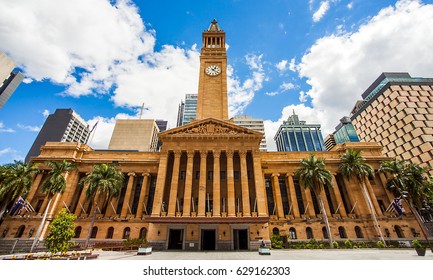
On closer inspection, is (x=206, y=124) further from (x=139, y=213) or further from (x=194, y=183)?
(x=139, y=213)

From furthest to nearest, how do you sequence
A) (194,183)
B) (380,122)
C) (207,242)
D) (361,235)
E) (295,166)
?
(380,122) < (295,166) < (194,183) < (361,235) < (207,242)

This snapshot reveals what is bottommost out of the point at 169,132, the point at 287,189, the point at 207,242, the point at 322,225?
the point at 207,242

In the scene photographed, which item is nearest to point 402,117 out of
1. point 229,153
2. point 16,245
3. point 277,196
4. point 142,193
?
point 277,196

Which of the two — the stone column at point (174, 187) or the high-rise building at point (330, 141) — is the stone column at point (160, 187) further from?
the high-rise building at point (330, 141)

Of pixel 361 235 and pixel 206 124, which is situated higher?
pixel 206 124

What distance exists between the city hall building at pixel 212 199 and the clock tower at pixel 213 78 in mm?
2620

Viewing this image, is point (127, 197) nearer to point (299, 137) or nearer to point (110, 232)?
point (110, 232)

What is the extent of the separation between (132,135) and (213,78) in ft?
184

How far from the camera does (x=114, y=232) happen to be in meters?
33.7

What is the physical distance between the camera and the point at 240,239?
3209cm

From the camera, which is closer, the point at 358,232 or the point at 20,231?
the point at 20,231
